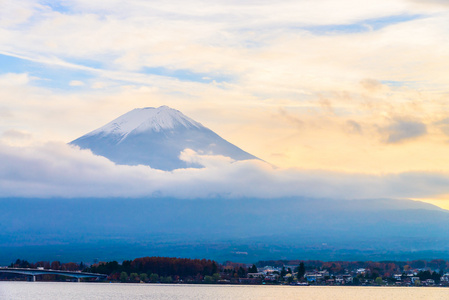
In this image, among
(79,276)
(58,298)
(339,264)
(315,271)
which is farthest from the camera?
(339,264)

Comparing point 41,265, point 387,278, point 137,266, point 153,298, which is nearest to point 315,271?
point 387,278

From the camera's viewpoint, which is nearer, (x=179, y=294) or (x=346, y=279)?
(x=179, y=294)

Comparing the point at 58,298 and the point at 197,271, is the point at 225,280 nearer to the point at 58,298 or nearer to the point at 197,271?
the point at 197,271

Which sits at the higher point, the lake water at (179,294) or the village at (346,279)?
the village at (346,279)

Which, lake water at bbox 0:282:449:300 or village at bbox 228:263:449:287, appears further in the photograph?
village at bbox 228:263:449:287

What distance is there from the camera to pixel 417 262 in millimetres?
196875

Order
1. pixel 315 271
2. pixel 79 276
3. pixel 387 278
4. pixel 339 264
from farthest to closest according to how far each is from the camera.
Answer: pixel 339 264 → pixel 315 271 → pixel 387 278 → pixel 79 276

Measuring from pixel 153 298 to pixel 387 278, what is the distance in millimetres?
76306

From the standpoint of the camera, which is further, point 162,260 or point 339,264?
point 339,264

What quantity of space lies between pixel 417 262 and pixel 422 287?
46115mm

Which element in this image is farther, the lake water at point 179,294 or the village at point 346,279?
the village at point 346,279

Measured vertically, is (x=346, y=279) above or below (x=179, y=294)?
above

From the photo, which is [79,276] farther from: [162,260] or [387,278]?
[387,278]

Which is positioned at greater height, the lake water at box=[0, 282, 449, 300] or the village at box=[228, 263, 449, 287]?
the village at box=[228, 263, 449, 287]
